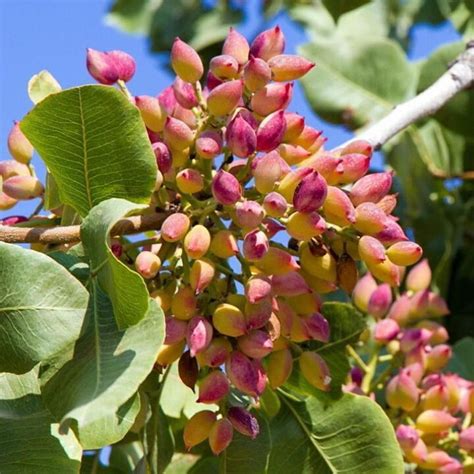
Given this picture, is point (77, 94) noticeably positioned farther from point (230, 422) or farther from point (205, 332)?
point (230, 422)

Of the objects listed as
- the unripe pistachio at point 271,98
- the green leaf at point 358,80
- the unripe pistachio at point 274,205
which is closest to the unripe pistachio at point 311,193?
the unripe pistachio at point 274,205

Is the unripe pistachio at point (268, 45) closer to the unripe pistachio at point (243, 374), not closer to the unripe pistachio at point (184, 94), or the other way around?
the unripe pistachio at point (184, 94)

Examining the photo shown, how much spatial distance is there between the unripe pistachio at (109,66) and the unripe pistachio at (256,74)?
145mm

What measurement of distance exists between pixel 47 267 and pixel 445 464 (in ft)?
2.27

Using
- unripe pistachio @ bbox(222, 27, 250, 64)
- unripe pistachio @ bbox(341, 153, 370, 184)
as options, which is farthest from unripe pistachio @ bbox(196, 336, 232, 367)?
unripe pistachio @ bbox(222, 27, 250, 64)

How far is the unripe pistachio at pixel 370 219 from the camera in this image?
1121 mm

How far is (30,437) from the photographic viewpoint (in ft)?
3.65

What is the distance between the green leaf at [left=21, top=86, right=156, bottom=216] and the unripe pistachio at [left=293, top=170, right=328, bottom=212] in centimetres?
15

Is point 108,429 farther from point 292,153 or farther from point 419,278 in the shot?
point 419,278

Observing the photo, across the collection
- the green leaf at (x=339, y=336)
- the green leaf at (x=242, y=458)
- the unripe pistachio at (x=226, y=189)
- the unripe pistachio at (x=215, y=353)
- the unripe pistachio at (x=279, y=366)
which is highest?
the unripe pistachio at (x=226, y=189)

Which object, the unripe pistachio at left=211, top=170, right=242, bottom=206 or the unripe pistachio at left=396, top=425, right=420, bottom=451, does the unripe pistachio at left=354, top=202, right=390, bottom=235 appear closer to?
the unripe pistachio at left=211, top=170, right=242, bottom=206

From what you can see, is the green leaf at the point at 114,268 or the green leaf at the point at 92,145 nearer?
the green leaf at the point at 114,268

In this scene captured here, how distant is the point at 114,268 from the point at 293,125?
0.29 meters

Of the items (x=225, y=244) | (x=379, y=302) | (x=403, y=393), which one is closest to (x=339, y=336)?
(x=403, y=393)
